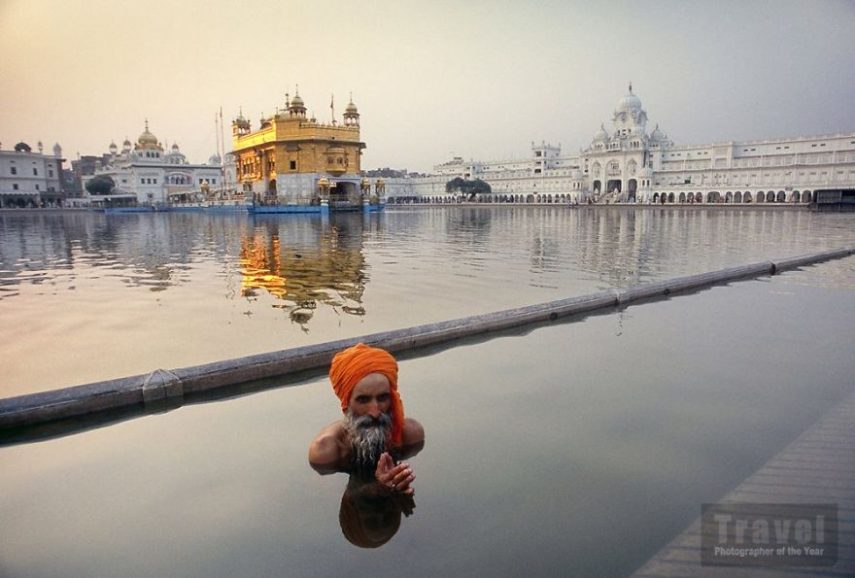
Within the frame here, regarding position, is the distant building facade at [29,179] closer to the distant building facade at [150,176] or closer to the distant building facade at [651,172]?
the distant building facade at [150,176]

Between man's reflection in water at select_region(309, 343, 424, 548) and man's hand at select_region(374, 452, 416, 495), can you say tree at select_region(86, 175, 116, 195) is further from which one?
man's hand at select_region(374, 452, 416, 495)

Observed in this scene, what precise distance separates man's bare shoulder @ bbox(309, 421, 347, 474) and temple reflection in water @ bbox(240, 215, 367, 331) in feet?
12.6

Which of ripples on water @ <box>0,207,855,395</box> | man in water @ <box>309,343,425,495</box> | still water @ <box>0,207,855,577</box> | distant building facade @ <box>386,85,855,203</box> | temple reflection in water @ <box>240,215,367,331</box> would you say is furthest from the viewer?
distant building facade @ <box>386,85,855,203</box>

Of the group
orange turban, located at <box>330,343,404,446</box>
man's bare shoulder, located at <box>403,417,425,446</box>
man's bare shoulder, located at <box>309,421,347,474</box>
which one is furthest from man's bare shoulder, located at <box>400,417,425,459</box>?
man's bare shoulder, located at <box>309,421,347,474</box>

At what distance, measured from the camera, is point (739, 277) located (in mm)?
12117

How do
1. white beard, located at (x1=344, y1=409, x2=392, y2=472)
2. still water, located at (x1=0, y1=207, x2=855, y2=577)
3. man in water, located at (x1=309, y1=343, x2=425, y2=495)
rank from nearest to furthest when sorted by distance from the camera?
1. still water, located at (x1=0, y1=207, x2=855, y2=577)
2. man in water, located at (x1=309, y1=343, x2=425, y2=495)
3. white beard, located at (x1=344, y1=409, x2=392, y2=472)

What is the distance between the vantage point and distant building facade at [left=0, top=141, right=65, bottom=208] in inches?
2857

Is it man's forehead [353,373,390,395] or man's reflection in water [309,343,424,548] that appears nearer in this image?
man's reflection in water [309,343,424,548]

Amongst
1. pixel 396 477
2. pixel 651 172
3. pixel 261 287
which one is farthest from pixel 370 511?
pixel 651 172

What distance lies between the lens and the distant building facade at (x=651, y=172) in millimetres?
80750

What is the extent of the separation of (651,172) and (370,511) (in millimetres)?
104588

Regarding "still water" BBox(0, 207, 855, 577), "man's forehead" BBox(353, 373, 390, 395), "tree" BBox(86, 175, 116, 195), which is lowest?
"still water" BBox(0, 207, 855, 577)

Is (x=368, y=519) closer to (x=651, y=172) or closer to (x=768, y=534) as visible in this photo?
(x=768, y=534)

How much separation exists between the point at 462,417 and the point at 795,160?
102 meters
